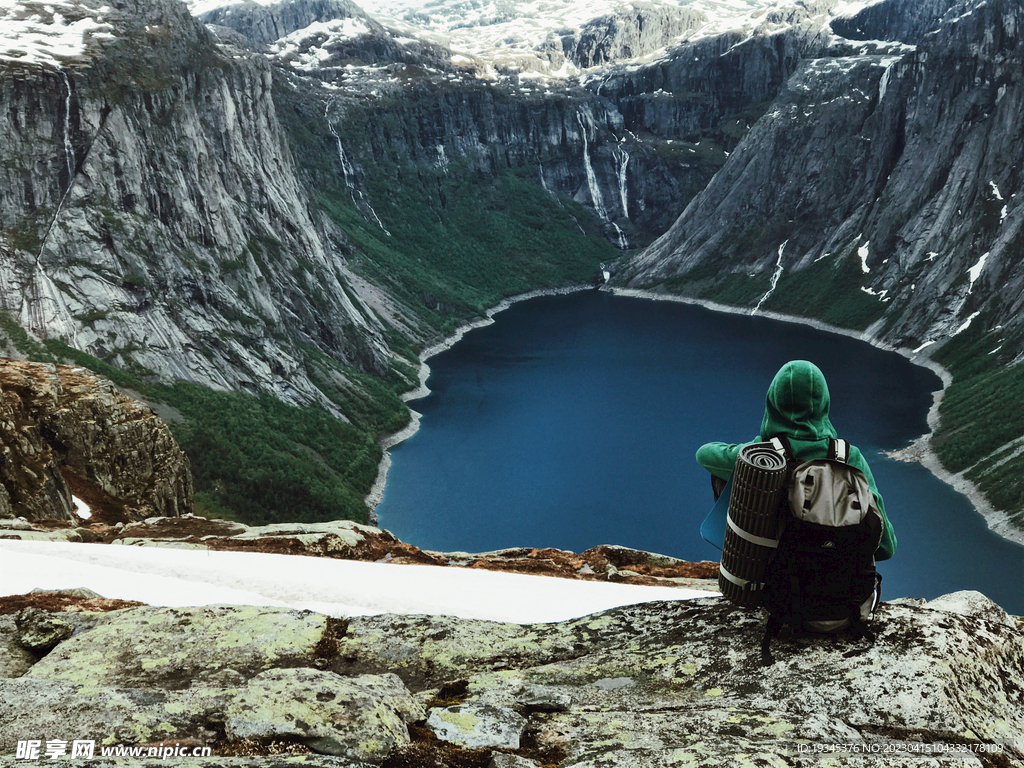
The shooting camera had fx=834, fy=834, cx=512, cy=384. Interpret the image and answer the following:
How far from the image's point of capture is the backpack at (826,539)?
24.3 feet

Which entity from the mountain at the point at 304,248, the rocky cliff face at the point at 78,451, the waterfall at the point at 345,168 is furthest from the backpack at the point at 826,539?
the waterfall at the point at 345,168

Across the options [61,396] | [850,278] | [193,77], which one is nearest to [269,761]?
[61,396]

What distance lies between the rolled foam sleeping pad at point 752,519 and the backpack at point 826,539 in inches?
3.8

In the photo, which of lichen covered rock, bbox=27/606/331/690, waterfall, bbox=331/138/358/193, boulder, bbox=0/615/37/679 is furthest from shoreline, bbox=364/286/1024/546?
lichen covered rock, bbox=27/606/331/690

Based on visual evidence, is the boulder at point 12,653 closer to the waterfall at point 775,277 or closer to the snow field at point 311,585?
the snow field at point 311,585

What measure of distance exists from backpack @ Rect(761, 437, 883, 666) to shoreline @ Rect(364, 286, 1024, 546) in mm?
67489

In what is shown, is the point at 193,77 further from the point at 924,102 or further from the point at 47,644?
the point at 924,102

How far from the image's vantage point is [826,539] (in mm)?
7453

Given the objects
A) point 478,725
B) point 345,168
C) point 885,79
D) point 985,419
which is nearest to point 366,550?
point 478,725

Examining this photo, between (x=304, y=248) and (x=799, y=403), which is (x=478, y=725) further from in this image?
(x=304, y=248)

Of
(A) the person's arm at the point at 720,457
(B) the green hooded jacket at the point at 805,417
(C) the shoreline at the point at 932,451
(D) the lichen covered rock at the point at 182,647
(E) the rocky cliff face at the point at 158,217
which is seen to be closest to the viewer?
(B) the green hooded jacket at the point at 805,417

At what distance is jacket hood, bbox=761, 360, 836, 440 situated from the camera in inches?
316

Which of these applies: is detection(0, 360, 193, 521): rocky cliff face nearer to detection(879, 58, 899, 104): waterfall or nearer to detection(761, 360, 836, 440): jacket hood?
detection(761, 360, 836, 440): jacket hood

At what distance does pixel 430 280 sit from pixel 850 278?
8374cm
